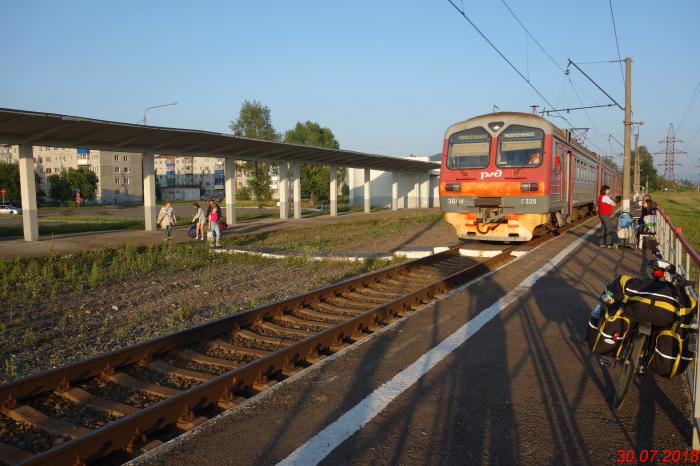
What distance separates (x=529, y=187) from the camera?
13.5 meters

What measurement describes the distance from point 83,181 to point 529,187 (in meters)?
79.2

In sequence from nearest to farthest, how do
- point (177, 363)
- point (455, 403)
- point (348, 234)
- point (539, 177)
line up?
point (455, 403), point (177, 363), point (539, 177), point (348, 234)

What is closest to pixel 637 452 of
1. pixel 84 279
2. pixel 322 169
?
pixel 84 279

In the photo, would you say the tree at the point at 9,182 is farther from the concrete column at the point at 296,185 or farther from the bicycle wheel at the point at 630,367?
the bicycle wheel at the point at 630,367

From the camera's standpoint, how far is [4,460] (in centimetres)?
383

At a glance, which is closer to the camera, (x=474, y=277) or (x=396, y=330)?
(x=396, y=330)

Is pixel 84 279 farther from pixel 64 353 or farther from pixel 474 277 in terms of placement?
pixel 474 277

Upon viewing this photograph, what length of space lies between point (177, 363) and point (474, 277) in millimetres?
6569

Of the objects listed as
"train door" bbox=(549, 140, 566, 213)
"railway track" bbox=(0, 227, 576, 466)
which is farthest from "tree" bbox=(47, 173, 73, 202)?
"railway track" bbox=(0, 227, 576, 466)

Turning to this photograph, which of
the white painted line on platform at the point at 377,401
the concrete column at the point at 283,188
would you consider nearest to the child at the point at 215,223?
the white painted line on platform at the point at 377,401

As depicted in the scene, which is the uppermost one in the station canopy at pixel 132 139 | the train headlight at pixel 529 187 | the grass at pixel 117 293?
the station canopy at pixel 132 139

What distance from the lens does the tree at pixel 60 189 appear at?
7700 cm

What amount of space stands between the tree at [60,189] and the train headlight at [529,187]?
7665cm

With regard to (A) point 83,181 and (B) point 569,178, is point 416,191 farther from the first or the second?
(A) point 83,181
